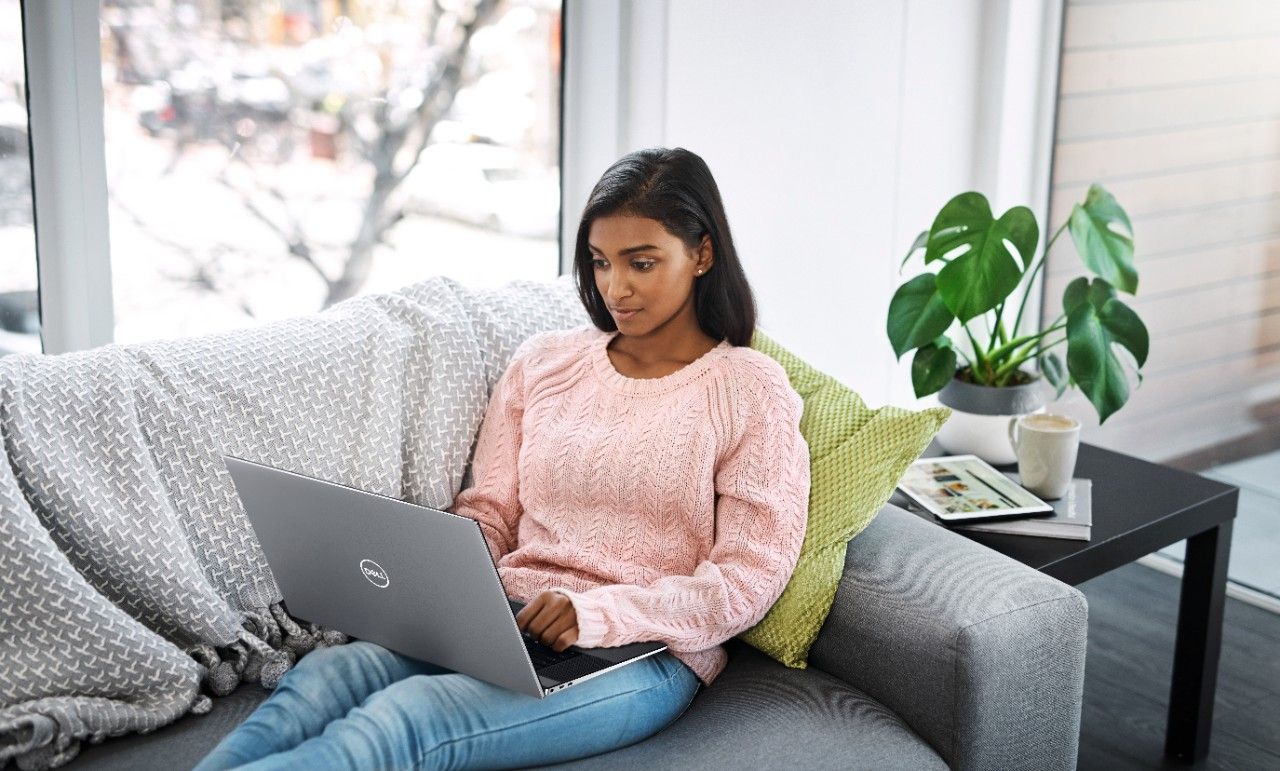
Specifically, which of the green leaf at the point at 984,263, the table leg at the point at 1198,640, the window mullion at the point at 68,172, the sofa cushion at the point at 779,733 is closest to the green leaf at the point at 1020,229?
the green leaf at the point at 984,263

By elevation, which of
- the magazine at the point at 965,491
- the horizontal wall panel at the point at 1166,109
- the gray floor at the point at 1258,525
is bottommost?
the gray floor at the point at 1258,525

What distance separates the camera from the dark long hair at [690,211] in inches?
64.7

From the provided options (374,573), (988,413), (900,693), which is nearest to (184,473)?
(374,573)

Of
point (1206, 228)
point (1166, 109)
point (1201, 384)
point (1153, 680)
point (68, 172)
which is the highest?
point (1166, 109)

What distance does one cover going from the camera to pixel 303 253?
2.45 metres

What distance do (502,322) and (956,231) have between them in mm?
726

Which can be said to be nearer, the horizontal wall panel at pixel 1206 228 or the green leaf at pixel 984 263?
the green leaf at pixel 984 263

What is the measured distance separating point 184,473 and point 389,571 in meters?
0.40

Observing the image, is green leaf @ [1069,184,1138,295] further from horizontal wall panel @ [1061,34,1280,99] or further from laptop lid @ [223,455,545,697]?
laptop lid @ [223,455,545,697]

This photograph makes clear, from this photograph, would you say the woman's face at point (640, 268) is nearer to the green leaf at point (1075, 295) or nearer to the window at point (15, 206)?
the green leaf at point (1075, 295)

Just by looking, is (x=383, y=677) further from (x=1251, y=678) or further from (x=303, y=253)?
(x=1251, y=678)

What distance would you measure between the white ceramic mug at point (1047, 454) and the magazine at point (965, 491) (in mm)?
30

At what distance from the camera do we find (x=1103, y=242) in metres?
2.12

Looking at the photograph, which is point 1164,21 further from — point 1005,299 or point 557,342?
point 557,342
